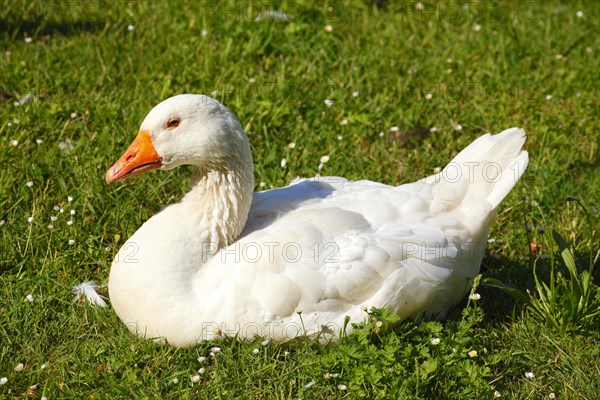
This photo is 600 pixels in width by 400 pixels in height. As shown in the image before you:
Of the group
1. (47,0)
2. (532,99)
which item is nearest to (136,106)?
(47,0)

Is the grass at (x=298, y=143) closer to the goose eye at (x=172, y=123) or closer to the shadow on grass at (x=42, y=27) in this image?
the shadow on grass at (x=42, y=27)

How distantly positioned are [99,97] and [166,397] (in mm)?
3122

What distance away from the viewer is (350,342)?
4.11 m

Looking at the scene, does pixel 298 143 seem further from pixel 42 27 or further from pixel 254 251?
pixel 42 27

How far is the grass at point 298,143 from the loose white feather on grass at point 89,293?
0.09 m

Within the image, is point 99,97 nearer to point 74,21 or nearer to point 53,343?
point 74,21

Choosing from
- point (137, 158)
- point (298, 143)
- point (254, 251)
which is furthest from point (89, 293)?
point (298, 143)

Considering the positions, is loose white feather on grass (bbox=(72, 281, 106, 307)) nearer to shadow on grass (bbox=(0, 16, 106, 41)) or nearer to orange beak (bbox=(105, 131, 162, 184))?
orange beak (bbox=(105, 131, 162, 184))

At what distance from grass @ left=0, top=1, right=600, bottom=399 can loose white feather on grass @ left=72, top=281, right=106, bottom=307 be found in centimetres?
9

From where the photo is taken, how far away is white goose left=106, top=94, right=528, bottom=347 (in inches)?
164

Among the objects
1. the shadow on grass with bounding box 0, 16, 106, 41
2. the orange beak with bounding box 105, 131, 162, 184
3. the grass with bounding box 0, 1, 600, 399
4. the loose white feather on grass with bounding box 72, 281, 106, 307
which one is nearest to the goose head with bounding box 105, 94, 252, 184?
the orange beak with bounding box 105, 131, 162, 184

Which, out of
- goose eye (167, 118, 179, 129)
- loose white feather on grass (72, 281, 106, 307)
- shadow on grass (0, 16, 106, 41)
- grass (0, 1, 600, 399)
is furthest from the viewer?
shadow on grass (0, 16, 106, 41)

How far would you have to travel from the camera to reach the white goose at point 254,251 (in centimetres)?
418

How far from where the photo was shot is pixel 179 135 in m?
4.23
